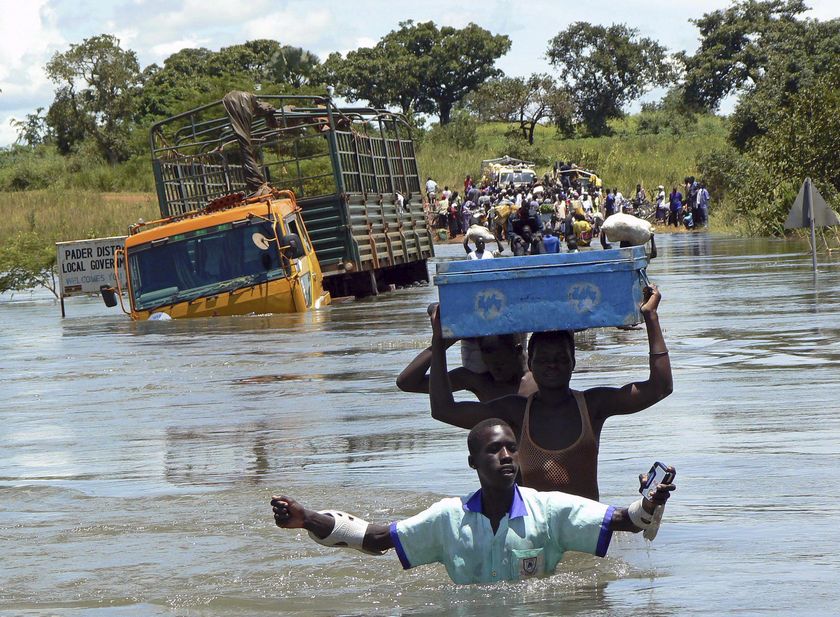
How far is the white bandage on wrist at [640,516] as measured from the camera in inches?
220

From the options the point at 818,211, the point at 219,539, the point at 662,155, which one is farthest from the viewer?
the point at 662,155

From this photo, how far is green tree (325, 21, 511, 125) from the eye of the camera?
93312mm

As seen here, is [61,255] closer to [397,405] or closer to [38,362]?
[38,362]

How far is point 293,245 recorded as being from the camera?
22.5m

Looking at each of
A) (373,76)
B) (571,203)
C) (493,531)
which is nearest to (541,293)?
(493,531)

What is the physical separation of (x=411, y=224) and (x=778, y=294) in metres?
10.6

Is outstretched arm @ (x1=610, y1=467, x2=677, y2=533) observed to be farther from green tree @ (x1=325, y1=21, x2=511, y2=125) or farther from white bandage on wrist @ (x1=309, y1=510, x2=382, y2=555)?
green tree @ (x1=325, y1=21, x2=511, y2=125)

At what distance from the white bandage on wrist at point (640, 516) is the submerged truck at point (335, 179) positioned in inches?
752

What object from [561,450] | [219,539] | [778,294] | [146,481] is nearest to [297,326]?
[778,294]

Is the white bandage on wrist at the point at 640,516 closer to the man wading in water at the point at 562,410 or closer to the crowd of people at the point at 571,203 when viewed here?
the man wading in water at the point at 562,410

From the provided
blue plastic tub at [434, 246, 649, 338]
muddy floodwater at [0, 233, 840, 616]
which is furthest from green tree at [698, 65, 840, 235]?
blue plastic tub at [434, 246, 649, 338]

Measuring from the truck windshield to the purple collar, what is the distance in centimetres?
1695

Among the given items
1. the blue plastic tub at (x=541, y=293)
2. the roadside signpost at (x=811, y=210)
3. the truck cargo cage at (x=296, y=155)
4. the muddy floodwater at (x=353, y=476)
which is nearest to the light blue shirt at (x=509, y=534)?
the muddy floodwater at (x=353, y=476)

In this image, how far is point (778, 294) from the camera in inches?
890
